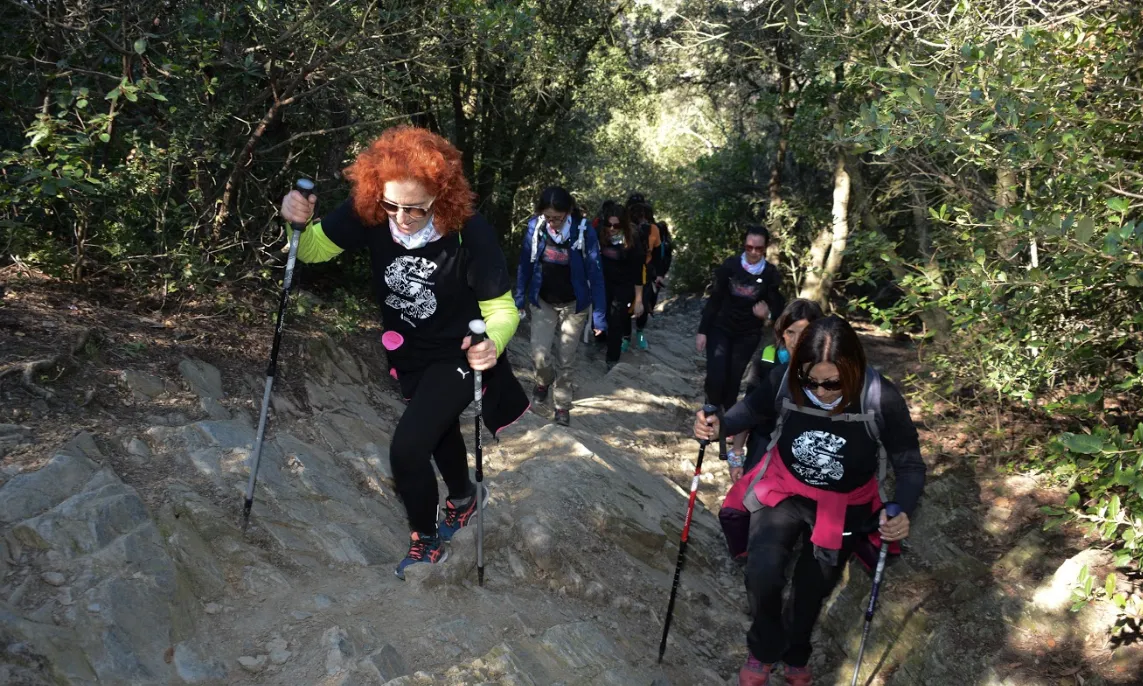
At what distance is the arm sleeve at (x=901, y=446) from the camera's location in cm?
443

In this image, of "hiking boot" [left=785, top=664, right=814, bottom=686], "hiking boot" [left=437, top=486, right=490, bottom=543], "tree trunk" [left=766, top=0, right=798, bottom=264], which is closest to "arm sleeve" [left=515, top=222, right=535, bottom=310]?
"hiking boot" [left=437, top=486, right=490, bottom=543]

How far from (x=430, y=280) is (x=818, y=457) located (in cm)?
212

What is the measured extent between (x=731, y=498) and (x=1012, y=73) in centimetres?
297

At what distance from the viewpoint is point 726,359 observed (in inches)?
330

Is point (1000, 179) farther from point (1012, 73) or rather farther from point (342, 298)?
point (342, 298)

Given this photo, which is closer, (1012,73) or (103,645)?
(103,645)

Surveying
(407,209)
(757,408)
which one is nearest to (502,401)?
(407,209)

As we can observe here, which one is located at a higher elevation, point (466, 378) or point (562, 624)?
point (466, 378)

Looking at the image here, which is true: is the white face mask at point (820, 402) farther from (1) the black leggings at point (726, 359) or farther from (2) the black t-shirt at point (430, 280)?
(1) the black leggings at point (726, 359)

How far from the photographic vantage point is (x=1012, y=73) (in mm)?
5270

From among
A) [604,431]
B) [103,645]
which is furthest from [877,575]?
[604,431]

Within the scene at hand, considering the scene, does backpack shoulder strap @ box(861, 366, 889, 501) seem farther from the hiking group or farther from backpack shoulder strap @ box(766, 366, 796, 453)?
backpack shoulder strap @ box(766, 366, 796, 453)

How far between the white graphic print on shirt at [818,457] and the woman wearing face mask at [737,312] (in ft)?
12.2

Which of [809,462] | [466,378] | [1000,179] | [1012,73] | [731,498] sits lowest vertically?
[731,498]
